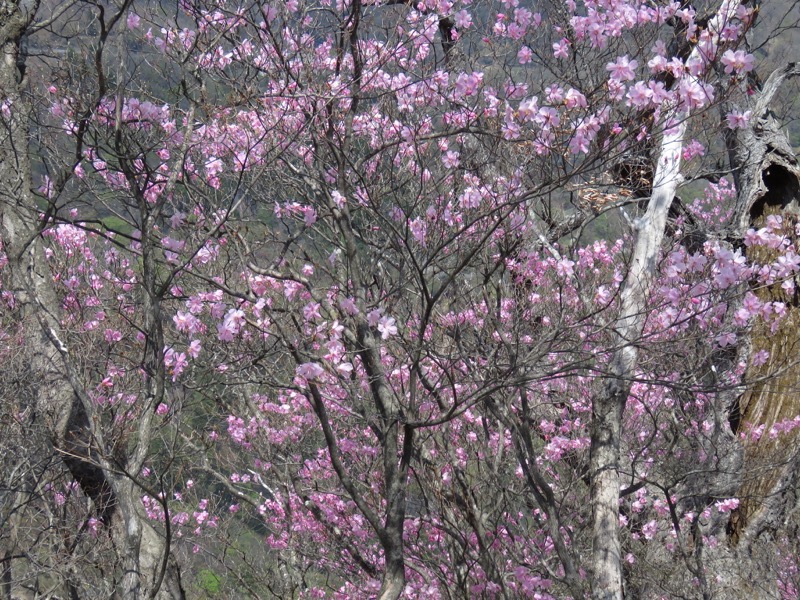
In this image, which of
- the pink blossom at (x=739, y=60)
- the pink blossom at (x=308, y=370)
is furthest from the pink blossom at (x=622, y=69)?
the pink blossom at (x=308, y=370)

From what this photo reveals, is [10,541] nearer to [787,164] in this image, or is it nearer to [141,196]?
[141,196]

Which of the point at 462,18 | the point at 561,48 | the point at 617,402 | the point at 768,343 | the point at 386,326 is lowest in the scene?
the point at 386,326

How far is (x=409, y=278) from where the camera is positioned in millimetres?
4410

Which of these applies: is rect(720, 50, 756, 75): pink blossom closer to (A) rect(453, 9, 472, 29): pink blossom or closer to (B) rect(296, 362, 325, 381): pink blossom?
(A) rect(453, 9, 472, 29): pink blossom

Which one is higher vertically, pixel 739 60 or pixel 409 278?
pixel 739 60

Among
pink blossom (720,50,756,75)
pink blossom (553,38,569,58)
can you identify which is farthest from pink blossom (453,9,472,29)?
pink blossom (720,50,756,75)

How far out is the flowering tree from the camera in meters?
3.66

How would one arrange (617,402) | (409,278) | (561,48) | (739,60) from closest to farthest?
1. (739,60)
2. (409,278)
3. (617,402)
4. (561,48)

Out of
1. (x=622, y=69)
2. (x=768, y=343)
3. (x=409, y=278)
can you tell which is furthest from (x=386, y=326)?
(x=768, y=343)

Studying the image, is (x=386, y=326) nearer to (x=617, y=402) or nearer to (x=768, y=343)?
(x=617, y=402)

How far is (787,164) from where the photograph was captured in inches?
319

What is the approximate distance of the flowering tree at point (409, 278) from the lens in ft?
12.0

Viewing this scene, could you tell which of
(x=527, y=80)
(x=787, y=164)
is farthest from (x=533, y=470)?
(x=787, y=164)

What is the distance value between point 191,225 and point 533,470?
7.83ft
